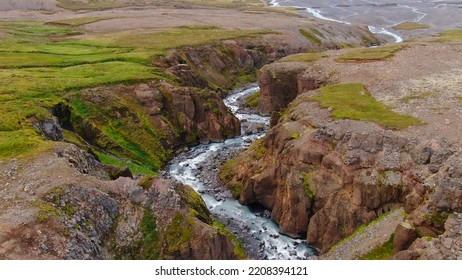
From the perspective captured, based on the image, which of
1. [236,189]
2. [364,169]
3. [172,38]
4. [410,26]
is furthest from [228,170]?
[410,26]

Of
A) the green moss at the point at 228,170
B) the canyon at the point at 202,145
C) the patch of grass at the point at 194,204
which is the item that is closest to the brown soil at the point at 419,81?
the canyon at the point at 202,145

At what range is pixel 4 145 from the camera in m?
40.5

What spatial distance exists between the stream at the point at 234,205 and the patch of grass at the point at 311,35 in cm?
6412

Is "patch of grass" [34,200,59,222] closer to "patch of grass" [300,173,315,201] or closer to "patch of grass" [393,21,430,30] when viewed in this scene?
"patch of grass" [300,173,315,201]

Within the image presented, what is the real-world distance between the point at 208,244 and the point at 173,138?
34.2 metres

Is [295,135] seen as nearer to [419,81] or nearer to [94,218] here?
[419,81]

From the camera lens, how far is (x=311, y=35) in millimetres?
135500

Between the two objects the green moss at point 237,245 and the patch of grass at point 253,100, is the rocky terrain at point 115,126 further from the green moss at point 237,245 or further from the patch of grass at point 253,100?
the patch of grass at point 253,100

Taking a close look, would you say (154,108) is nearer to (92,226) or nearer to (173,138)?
(173,138)

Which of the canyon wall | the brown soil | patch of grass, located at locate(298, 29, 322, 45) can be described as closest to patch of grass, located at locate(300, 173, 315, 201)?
the canyon wall

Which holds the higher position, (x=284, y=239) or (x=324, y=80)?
(x=324, y=80)

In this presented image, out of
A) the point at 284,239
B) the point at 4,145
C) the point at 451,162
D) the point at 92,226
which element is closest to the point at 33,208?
the point at 92,226

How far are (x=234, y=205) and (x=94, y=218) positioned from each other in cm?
2067
